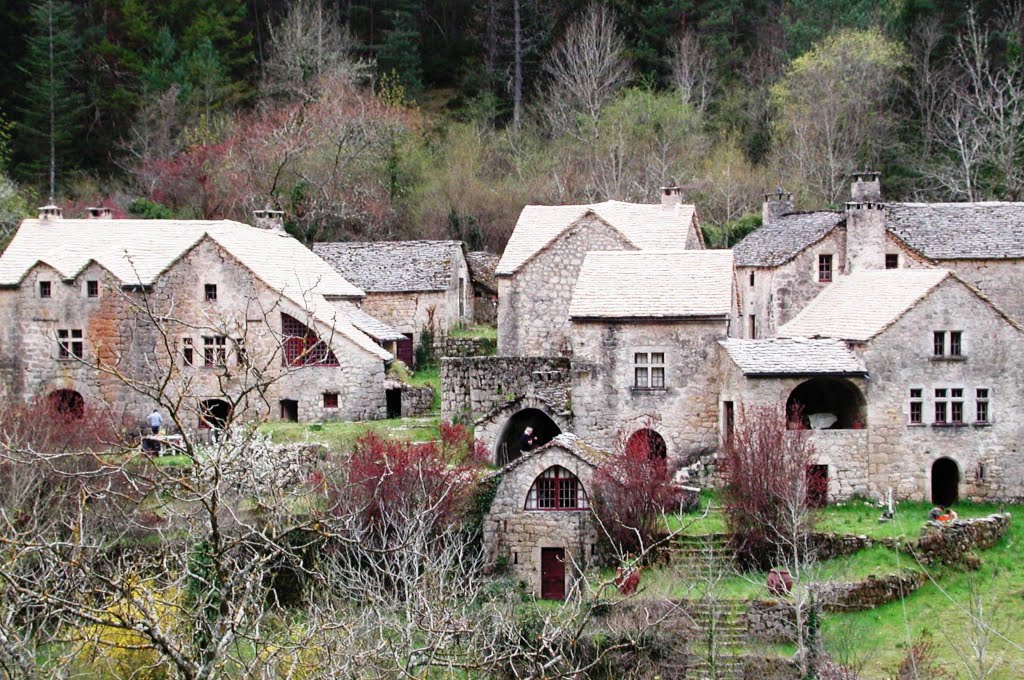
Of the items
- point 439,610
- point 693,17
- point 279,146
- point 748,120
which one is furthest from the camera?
point 693,17

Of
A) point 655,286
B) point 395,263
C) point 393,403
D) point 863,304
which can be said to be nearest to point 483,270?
point 395,263

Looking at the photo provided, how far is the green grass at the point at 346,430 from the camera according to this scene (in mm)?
38406

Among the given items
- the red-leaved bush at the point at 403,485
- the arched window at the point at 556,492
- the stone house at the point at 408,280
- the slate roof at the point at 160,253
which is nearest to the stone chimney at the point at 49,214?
the slate roof at the point at 160,253

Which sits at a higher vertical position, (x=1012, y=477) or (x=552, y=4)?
(x=552, y=4)

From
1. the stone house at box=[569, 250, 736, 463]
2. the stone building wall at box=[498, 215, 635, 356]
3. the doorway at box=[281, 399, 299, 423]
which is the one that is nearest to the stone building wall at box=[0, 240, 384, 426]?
the doorway at box=[281, 399, 299, 423]

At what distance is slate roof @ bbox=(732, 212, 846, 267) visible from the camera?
153 feet

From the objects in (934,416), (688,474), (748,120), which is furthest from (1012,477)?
(748,120)

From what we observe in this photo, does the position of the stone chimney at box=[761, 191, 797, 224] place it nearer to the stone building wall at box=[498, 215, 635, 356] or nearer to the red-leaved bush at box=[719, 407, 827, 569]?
the stone building wall at box=[498, 215, 635, 356]

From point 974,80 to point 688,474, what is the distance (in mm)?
32732

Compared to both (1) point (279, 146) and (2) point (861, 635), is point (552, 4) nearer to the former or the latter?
(1) point (279, 146)

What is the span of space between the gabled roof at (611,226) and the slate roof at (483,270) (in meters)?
7.76

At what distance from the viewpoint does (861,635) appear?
101ft

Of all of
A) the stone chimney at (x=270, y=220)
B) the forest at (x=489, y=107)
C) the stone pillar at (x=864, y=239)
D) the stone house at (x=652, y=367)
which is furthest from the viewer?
the forest at (x=489, y=107)

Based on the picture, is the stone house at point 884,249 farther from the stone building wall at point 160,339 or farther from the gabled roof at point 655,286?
the stone building wall at point 160,339
